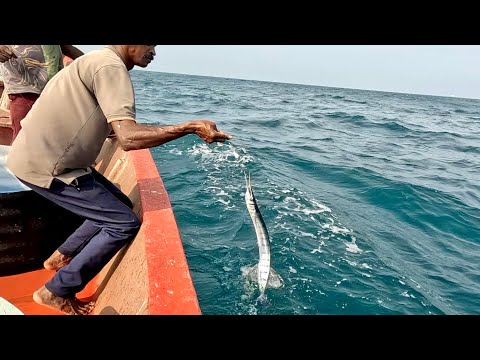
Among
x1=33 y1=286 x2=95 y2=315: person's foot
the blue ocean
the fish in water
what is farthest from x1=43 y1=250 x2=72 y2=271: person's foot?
the fish in water

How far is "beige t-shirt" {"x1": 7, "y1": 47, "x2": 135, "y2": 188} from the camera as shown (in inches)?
84.7

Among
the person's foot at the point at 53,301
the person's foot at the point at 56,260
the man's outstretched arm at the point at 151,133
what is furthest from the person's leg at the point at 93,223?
the man's outstretched arm at the point at 151,133

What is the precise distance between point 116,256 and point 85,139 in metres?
1.29

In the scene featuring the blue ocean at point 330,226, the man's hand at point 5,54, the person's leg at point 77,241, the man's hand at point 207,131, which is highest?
the man's hand at point 5,54

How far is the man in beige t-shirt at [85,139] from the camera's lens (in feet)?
6.77

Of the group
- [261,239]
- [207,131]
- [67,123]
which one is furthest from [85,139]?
[261,239]

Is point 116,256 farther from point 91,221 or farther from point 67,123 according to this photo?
point 67,123

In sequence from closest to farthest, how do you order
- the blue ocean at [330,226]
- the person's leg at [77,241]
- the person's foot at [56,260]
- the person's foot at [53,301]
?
the person's foot at [53,301], the person's leg at [77,241], the person's foot at [56,260], the blue ocean at [330,226]

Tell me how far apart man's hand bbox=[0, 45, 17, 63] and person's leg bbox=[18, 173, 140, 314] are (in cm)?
208

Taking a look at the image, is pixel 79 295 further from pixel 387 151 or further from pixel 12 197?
pixel 387 151

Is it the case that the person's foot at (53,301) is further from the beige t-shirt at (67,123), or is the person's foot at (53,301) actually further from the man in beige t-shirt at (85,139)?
the beige t-shirt at (67,123)

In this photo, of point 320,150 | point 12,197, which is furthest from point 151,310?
point 320,150

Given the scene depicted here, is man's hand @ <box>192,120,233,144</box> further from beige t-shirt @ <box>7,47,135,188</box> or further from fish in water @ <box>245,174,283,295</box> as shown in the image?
fish in water @ <box>245,174,283,295</box>
